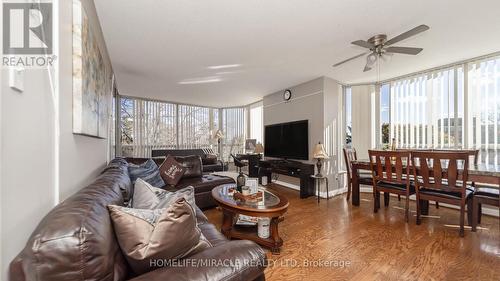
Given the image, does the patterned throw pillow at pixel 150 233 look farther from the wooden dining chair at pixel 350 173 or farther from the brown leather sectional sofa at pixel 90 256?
the wooden dining chair at pixel 350 173

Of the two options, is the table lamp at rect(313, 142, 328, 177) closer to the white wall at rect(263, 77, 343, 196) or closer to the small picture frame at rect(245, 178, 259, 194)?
the white wall at rect(263, 77, 343, 196)

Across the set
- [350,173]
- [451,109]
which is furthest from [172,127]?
[451,109]

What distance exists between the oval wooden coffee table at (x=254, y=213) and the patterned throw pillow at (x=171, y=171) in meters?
1.01

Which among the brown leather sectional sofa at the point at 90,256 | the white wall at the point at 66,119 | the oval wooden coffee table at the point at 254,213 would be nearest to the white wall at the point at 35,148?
the white wall at the point at 66,119

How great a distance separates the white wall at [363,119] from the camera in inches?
184

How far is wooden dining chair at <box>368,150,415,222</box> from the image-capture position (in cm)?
285

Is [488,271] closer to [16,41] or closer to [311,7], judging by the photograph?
[311,7]

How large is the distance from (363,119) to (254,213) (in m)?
3.84

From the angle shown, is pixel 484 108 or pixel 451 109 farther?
pixel 451 109

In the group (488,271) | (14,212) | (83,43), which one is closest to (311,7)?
(83,43)

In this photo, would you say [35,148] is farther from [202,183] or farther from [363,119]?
[363,119]

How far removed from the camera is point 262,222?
7.18 ft

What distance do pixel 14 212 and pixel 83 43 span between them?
1.16 meters

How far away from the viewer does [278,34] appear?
254 centimetres
